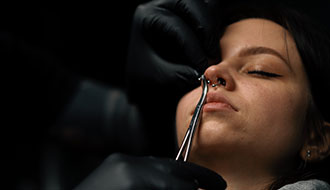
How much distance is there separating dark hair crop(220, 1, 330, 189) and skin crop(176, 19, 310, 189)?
3cm

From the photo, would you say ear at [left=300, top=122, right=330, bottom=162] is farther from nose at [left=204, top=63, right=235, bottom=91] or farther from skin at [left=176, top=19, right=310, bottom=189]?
nose at [left=204, top=63, right=235, bottom=91]

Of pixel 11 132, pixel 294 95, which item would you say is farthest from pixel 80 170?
pixel 294 95

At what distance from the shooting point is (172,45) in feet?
4.04

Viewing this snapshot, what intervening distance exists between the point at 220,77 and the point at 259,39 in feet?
0.70

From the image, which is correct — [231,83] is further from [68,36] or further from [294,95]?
[68,36]

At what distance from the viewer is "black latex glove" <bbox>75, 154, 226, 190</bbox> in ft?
2.57

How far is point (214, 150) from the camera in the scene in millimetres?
935

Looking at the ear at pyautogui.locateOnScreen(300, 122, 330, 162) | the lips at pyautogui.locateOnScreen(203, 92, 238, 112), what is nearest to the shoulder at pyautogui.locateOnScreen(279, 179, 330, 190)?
the ear at pyautogui.locateOnScreen(300, 122, 330, 162)

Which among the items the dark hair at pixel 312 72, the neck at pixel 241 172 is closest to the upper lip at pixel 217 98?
the neck at pixel 241 172

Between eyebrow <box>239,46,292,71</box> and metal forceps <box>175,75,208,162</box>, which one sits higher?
eyebrow <box>239,46,292,71</box>

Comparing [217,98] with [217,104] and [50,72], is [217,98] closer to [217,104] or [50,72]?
[217,104]

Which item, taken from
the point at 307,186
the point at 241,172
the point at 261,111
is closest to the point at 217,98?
the point at 261,111

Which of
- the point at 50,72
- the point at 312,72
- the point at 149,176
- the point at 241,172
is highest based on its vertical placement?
the point at 312,72

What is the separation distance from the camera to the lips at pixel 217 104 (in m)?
0.92
